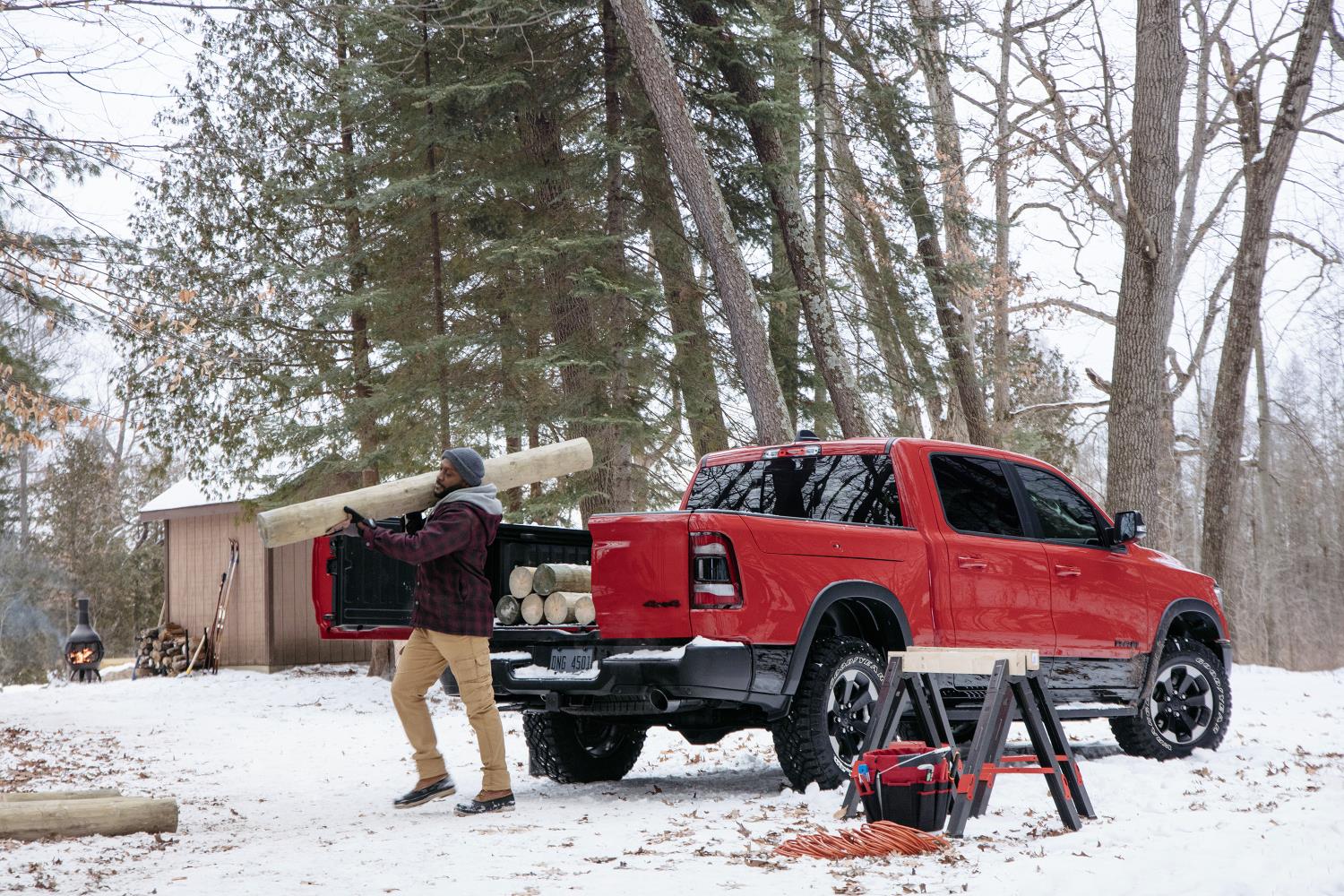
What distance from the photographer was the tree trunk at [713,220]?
13.9m

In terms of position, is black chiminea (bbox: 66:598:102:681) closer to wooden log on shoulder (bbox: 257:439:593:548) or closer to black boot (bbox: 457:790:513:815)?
wooden log on shoulder (bbox: 257:439:593:548)

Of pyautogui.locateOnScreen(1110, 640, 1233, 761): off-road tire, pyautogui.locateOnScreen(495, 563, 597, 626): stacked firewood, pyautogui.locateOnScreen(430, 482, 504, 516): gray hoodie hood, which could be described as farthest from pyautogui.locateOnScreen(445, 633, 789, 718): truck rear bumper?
pyautogui.locateOnScreen(1110, 640, 1233, 761): off-road tire

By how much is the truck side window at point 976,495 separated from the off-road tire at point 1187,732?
1.78m

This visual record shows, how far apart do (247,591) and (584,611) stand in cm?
1648

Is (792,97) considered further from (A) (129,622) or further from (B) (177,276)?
(A) (129,622)

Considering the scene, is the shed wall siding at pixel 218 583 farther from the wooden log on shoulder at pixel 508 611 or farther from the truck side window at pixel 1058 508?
the truck side window at pixel 1058 508

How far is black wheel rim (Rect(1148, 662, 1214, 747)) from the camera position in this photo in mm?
9016

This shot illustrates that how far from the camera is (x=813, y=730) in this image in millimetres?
6926

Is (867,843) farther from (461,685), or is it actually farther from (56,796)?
(56,796)

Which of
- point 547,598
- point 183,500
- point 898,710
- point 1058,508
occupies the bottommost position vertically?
point 898,710

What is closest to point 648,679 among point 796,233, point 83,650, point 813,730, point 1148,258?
point 813,730

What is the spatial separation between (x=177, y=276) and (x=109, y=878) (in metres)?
15.3

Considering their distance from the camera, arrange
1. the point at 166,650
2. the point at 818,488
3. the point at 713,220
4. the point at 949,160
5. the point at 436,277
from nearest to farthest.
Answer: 1. the point at 818,488
2. the point at 713,220
3. the point at 436,277
4. the point at 949,160
5. the point at 166,650

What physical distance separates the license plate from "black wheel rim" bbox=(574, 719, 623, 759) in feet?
4.21
